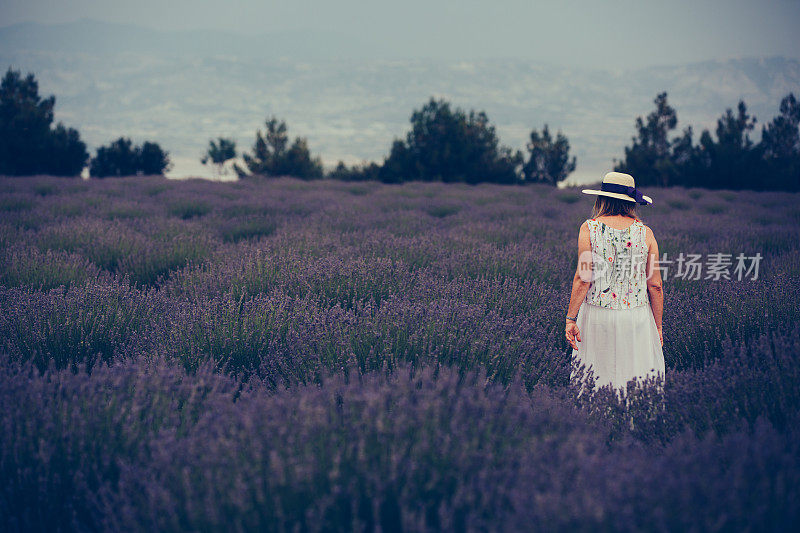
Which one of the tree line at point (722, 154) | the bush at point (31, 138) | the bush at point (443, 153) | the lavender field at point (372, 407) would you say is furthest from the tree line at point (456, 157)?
the lavender field at point (372, 407)

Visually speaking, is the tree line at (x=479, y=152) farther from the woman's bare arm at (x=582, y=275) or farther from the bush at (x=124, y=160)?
the woman's bare arm at (x=582, y=275)

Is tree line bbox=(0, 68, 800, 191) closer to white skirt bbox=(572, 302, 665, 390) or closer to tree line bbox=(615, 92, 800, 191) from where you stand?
tree line bbox=(615, 92, 800, 191)

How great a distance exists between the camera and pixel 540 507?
3.41 ft

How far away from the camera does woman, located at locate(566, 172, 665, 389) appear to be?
2.68 metres

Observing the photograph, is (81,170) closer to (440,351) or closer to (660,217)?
(660,217)

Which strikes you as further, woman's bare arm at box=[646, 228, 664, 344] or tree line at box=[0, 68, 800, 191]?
tree line at box=[0, 68, 800, 191]

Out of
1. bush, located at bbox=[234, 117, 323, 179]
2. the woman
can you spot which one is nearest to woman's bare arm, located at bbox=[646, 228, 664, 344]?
the woman

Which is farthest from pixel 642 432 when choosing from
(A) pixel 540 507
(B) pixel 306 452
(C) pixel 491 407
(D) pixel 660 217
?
(D) pixel 660 217

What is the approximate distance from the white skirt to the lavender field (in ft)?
0.88

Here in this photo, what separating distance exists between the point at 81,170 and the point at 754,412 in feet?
90.5

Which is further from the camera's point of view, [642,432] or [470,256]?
[470,256]

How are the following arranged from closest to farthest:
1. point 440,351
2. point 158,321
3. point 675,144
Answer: point 440,351 < point 158,321 < point 675,144

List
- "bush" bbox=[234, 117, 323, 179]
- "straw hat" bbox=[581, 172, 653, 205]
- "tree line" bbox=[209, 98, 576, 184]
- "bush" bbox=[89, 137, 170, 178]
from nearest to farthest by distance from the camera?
"straw hat" bbox=[581, 172, 653, 205]
"tree line" bbox=[209, 98, 576, 184]
"bush" bbox=[89, 137, 170, 178]
"bush" bbox=[234, 117, 323, 179]

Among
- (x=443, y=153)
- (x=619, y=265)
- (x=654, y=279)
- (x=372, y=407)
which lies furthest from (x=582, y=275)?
(x=443, y=153)
